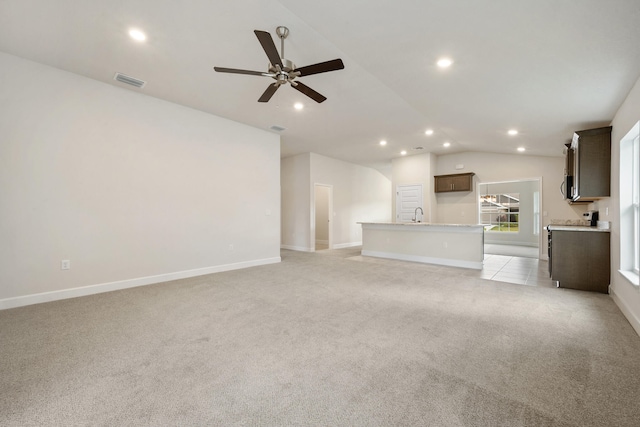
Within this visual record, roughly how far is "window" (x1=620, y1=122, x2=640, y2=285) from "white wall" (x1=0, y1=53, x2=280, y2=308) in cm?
573

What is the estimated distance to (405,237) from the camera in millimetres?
6578

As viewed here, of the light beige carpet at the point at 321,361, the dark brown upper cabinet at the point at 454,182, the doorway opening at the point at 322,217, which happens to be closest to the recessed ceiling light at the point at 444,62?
the light beige carpet at the point at 321,361

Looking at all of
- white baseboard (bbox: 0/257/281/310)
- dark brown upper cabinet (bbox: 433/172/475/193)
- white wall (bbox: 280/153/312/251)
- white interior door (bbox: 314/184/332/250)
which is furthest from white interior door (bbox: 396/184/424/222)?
white baseboard (bbox: 0/257/281/310)

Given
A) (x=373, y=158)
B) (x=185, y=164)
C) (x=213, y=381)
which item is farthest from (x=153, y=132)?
(x=373, y=158)

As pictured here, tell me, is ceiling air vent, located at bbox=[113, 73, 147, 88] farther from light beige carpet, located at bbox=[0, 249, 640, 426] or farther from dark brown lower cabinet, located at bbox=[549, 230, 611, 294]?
dark brown lower cabinet, located at bbox=[549, 230, 611, 294]

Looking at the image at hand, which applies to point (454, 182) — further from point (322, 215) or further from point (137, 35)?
point (137, 35)

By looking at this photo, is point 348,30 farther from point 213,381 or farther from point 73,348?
point 73,348

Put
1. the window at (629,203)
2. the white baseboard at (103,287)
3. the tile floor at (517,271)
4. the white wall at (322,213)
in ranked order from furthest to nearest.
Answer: the white wall at (322,213) < the tile floor at (517,271) < the white baseboard at (103,287) < the window at (629,203)

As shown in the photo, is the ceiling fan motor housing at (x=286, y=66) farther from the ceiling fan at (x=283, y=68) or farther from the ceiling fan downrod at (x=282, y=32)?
the ceiling fan downrod at (x=282, y=32)

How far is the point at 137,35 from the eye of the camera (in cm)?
287

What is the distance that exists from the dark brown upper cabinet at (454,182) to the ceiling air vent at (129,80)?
7524mm

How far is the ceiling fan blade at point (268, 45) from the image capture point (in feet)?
7.54

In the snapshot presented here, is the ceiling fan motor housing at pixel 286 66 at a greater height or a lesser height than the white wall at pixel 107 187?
greater

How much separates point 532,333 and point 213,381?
9.13 ft
